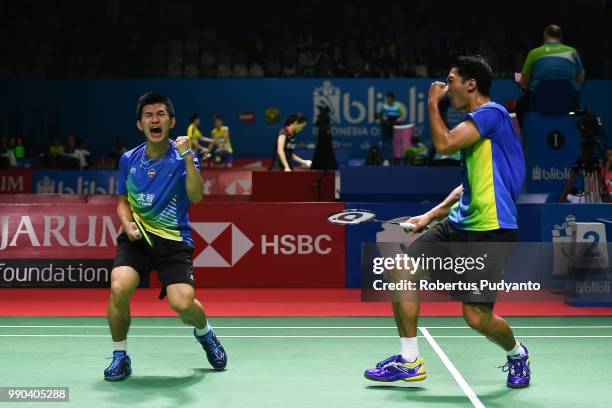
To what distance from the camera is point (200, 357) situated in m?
6.23

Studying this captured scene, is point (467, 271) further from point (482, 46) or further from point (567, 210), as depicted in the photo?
point (482, 46)

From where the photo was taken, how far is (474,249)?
5.00 meters

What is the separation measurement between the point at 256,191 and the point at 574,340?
19.9ft

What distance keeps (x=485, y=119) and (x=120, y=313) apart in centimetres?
231

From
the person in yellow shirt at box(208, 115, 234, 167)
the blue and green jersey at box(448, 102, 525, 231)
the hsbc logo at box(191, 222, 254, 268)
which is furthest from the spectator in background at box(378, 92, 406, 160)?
the blue and green jersey at box(448, 102, 525, 231)

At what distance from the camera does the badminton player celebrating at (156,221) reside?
212 inches

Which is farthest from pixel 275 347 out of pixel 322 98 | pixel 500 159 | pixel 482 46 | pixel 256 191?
pixel 482 46

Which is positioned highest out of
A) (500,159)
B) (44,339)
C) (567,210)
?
(500,159)

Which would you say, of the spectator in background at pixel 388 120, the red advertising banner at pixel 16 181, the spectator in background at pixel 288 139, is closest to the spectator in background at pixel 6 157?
the red advertising banner at pixel 16 181

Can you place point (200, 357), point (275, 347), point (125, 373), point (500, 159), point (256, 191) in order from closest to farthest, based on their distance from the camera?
point (500, 159) < point (125, 373) < point (200, 357) < point (275, 347) < point (256, 191)

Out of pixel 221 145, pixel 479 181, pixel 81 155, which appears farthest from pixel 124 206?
pixel 221 145

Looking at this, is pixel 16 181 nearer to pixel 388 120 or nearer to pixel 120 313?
pixel 388 120

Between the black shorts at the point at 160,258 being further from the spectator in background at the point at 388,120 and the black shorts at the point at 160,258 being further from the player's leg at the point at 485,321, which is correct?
the spectator in background at the point at 388,120

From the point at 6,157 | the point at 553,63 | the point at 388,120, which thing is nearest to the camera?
the point at 553,63
